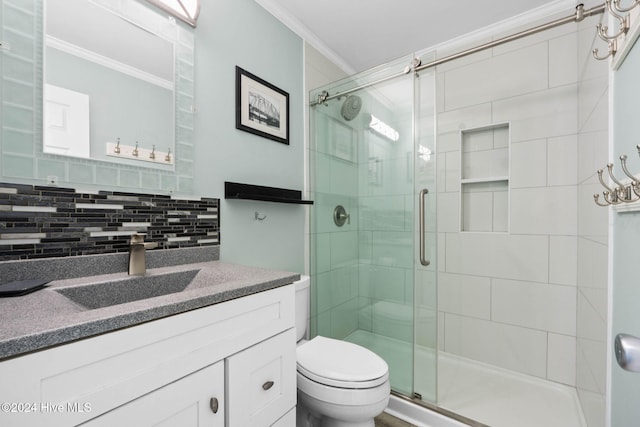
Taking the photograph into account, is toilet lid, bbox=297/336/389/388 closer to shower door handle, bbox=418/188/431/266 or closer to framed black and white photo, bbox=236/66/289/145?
shower door handle, bbox=418/188/431/266

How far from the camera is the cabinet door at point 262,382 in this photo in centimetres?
85

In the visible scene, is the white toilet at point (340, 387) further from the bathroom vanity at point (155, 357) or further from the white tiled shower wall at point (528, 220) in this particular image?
the white tiled shower wall at point (528, 220)

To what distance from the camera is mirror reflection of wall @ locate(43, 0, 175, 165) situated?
3.20 ft

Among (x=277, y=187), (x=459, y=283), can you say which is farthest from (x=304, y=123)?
(x=459, y=283)

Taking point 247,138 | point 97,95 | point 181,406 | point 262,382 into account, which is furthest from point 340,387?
point 97,95

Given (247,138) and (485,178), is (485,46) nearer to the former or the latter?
(485,178)

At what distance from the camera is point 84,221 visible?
1019 mm

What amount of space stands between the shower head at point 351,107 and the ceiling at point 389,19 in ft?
1.66

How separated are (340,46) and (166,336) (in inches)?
89.5

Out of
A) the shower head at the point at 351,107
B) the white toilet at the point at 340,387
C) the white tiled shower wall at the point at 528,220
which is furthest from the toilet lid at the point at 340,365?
the shower head at the point at 351,107

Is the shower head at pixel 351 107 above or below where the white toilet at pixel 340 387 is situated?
above

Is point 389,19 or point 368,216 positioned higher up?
point 389,19

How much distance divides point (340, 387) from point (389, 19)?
7.19 ft

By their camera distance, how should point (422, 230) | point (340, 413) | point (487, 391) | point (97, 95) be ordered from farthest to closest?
1. point (487, 391)
2. point (422, 230)
3. point (340, 413)
4. point (97, 95)
